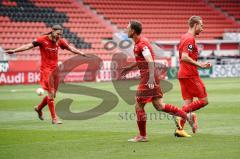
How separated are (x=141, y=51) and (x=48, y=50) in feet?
16.7

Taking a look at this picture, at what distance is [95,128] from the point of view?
1428 cm

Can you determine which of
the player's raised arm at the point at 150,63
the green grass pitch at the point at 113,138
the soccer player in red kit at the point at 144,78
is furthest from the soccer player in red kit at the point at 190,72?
the player's raised arm at the point at 150,63

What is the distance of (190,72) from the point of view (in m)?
12.6

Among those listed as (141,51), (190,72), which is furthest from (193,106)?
(141,51)

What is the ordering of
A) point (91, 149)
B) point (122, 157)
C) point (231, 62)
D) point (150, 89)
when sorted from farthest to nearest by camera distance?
point (231, 62), point (150, 89), point (91, 149), point (122, 157)

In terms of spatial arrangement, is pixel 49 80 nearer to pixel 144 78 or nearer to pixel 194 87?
pixel 194 87

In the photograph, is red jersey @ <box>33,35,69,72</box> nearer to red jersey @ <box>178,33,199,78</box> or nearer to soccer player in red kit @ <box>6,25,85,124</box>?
soccer player in red kit @ <box>6,25,85,124</box>

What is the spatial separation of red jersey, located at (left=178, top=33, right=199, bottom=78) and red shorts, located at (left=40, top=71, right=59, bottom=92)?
4471 millimetres

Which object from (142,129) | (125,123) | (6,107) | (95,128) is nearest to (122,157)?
(142,129)

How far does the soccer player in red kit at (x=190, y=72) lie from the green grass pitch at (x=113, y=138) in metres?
0.49

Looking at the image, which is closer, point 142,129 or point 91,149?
point 91,149

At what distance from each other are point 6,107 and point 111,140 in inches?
373

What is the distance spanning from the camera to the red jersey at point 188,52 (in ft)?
40.5

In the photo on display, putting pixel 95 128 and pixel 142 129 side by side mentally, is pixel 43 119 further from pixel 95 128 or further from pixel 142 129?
pixel 142 129
